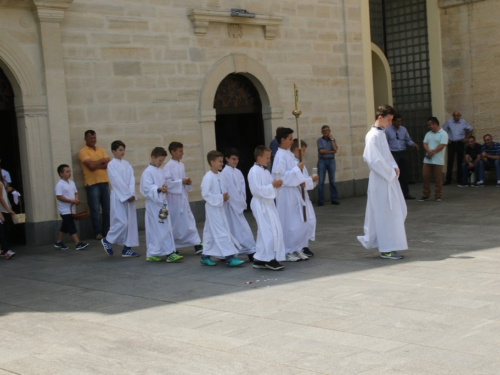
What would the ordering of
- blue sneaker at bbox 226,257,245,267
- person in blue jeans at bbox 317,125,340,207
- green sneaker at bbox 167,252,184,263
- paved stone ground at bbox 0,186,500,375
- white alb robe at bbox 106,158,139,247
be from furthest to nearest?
person in blue jeans at bbox 317,125,340,207, white alb robe at bbox 106,158,139,247, green sneaker at bbox 167,252,184,263, blue sneaker at bbox 226,257,245,267, paved stone ground at bbox 0,186,500,375

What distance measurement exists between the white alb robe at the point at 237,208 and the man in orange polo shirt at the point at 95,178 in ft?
11.0

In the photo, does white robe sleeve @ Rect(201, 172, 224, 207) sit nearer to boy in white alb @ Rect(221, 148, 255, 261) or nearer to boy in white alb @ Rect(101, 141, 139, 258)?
boy in white alb @ Rect(221, 148, 255, 261)

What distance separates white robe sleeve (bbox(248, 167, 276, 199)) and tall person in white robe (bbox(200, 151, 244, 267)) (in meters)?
0.61

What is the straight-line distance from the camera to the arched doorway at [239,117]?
15711 mm

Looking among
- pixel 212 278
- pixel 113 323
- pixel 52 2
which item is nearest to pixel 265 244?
pixel 212 278

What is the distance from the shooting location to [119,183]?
1144 centimetres

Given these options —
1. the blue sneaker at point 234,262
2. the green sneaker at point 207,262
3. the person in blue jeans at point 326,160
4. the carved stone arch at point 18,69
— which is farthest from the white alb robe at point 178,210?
the person in blue jeans at point 326,160

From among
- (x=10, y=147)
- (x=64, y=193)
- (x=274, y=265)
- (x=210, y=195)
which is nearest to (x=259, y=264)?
(x=274, y=265)

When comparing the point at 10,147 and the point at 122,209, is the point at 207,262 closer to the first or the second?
the point at 122,209

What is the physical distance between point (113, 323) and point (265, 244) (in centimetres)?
265

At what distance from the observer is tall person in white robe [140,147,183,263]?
34.9ft

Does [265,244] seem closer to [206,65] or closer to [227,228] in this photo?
[227,228]

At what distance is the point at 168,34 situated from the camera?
14.4 meters

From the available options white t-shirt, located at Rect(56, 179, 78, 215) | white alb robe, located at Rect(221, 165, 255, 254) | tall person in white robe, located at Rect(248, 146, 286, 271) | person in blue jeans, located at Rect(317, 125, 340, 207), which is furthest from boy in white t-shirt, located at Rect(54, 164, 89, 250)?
person in blue jeans, located at Rect(317, 125, 340, 207)
